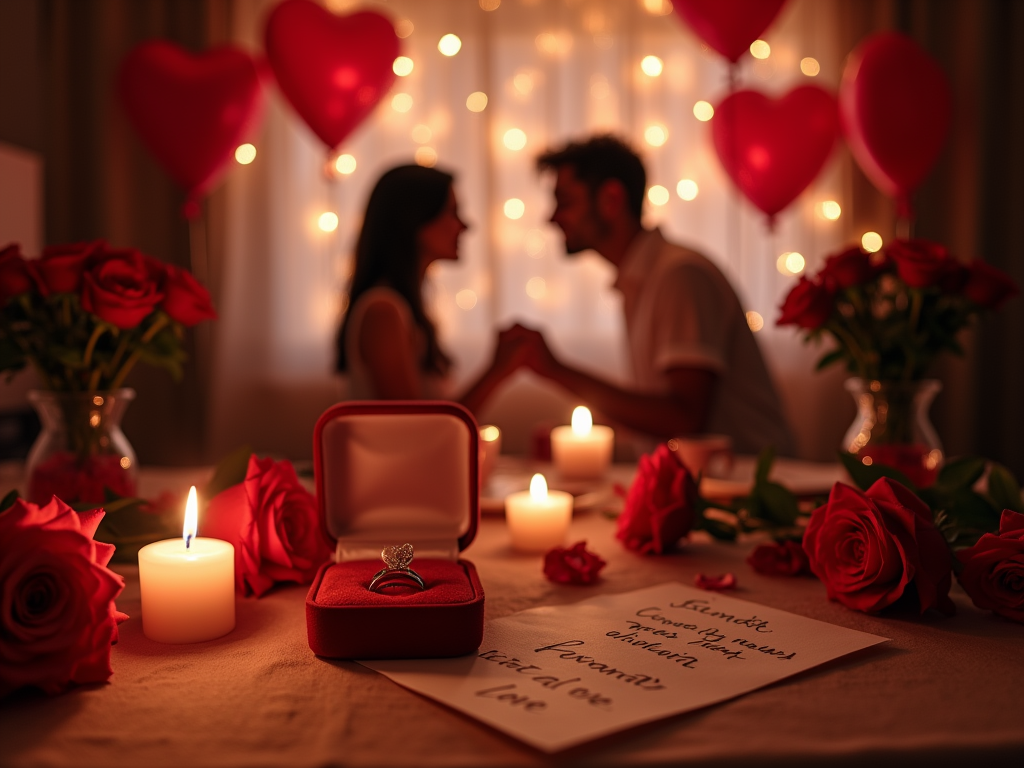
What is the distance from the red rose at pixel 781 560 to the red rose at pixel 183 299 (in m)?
0.71

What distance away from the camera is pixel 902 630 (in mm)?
748

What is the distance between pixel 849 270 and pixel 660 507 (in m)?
0.45

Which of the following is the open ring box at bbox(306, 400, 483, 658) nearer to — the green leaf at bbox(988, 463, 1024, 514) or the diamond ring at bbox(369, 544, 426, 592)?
the diamond ring at bbox(369, 544, 426, 592)

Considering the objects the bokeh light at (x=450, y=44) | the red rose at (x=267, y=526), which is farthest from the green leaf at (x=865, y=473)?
the bokeh light at (x=450, y=44)

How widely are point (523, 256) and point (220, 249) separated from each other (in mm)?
1157

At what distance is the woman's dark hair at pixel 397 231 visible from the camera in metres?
2.31

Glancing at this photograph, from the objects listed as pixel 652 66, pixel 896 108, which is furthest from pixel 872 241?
pixel 652 66

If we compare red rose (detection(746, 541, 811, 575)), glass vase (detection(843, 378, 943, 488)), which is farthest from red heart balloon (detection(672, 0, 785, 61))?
red rose (detection(746, 541, 811, 575))

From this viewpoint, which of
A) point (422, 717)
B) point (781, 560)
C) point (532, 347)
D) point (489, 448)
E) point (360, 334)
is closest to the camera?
point (422, 717)

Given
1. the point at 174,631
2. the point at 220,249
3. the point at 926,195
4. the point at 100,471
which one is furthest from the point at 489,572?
the point at 926,195

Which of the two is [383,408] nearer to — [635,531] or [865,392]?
[635,531]

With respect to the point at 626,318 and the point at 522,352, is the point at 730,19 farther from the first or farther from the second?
the point at 522,352

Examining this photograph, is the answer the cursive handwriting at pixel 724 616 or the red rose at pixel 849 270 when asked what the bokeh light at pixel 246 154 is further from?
the cursive handwriting at pixel 724 616

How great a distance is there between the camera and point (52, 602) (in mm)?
610
